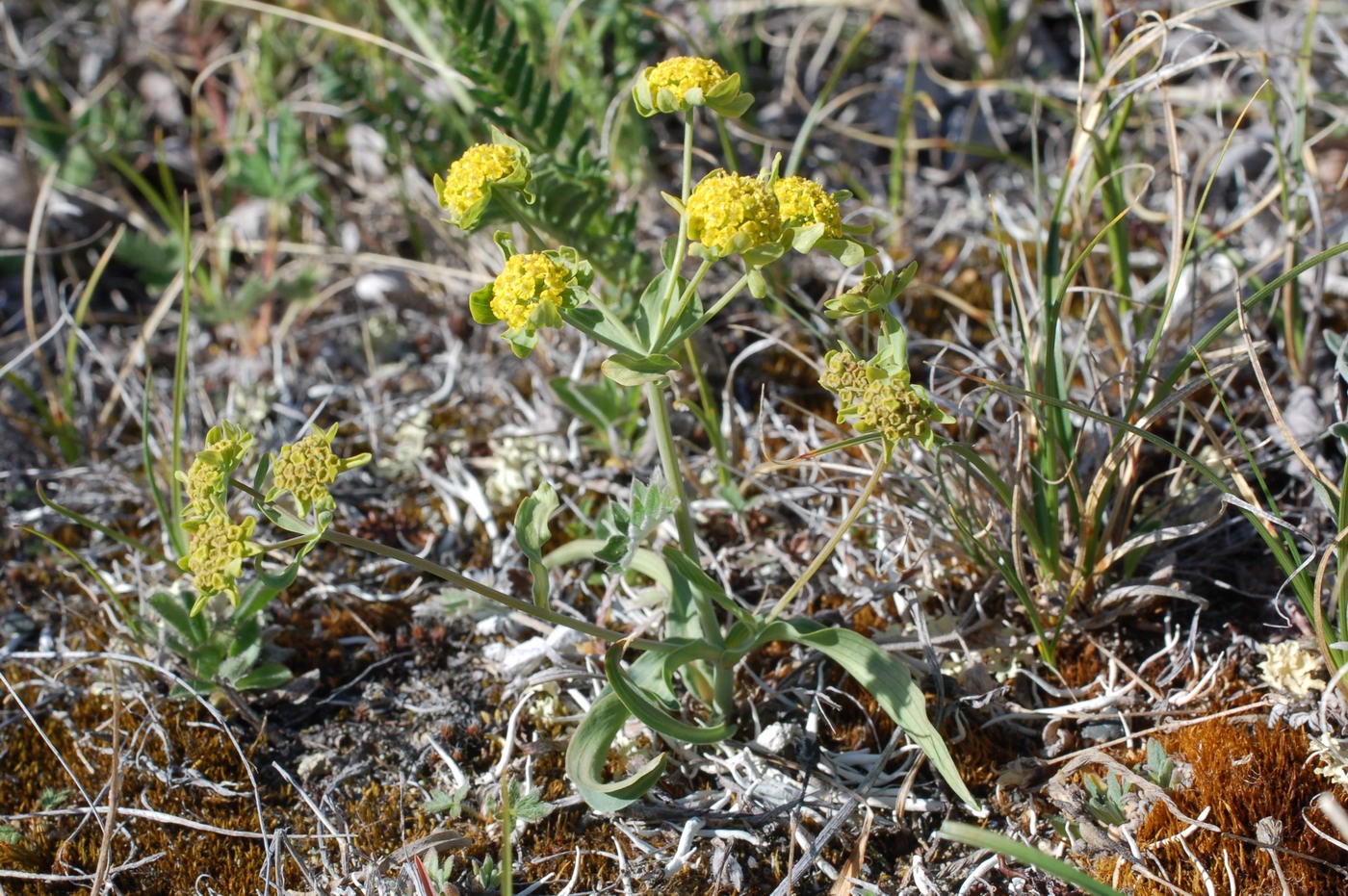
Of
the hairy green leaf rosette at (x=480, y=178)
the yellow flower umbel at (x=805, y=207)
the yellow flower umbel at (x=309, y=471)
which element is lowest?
the yellow flower umbel at (x=309, y=471)

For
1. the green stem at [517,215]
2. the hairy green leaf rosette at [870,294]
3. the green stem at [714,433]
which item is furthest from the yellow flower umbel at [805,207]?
the green stem at [714,433]

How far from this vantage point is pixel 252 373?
117 inches

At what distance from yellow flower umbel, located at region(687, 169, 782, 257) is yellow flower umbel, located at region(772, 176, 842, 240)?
61 millimetres

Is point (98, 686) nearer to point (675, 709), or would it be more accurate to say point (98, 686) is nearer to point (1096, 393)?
point (675, 709)

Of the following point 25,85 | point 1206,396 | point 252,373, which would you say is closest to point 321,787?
point 252,373

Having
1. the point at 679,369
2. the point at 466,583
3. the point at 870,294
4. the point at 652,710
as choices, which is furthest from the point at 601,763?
the point at 870,294

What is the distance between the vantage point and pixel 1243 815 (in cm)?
176

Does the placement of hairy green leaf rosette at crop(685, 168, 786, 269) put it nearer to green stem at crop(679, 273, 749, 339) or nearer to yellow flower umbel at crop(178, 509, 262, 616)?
green stem at crop(679, 273, 749, 339)

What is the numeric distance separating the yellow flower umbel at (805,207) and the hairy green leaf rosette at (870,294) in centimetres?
10

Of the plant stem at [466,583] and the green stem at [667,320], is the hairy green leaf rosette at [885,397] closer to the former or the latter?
the green stem at [667,320]

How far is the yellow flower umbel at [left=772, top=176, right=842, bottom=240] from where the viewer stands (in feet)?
5.00

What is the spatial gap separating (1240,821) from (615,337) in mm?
1357

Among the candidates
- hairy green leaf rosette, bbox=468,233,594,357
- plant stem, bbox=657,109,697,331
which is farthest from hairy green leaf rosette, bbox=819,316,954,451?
hairy green leaf rosette, bbox=468,233,594,357

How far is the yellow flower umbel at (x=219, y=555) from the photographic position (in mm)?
1453
